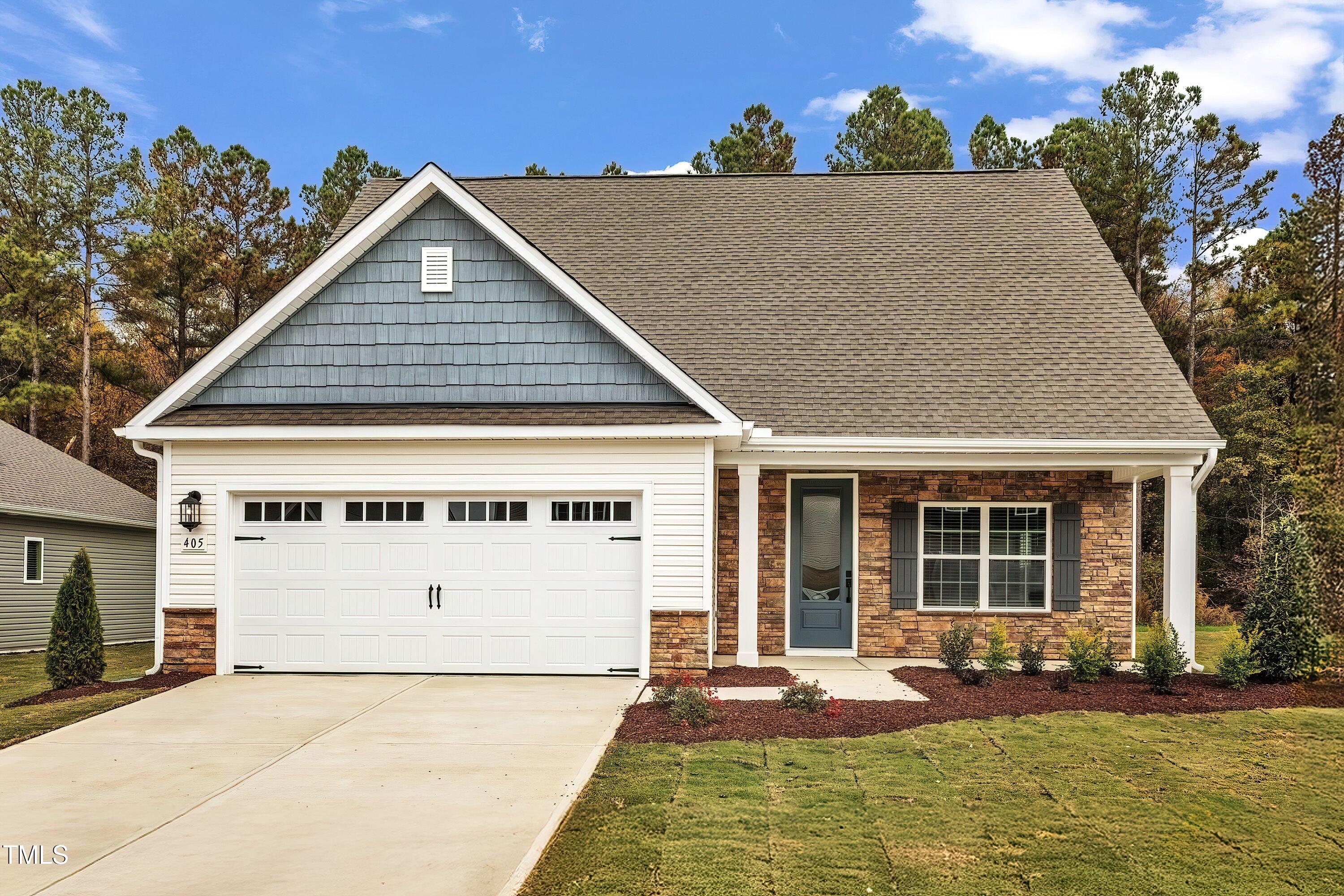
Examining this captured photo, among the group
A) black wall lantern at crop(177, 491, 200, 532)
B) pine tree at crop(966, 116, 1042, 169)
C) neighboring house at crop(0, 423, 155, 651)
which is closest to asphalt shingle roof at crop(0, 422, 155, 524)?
neighboring house at crop(0, 423, 155, 651)

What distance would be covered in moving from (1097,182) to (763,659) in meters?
21.6

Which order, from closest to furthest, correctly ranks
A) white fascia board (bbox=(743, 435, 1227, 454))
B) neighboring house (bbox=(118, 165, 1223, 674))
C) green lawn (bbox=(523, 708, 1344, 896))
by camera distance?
1. green lawn (bbox=(523, 708, 1344, 896))
2. neighboring house (bbox=(118, 165, 1223, 674))
3. white fascia board (bbox=(743, 435, 1227, 454))

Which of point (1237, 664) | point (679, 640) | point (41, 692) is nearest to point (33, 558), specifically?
point (41, 692)

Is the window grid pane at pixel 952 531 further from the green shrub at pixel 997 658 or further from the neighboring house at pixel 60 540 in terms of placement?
the neighboring house at pixel 60 540

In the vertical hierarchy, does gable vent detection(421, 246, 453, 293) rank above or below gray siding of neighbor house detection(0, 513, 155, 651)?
above

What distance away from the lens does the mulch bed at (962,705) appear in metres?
8.23

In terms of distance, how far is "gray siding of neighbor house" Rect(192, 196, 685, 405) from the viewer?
36.9ft

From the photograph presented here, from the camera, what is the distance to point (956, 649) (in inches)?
423

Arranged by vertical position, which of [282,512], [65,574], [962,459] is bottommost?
[65,574]

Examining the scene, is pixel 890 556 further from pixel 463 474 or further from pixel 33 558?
pixel 33 558

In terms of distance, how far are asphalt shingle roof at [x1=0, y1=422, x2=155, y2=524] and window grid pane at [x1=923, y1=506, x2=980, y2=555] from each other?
1415 centimetres

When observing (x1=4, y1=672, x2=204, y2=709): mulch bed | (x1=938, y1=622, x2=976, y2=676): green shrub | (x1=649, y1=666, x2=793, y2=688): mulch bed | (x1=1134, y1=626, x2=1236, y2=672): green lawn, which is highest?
(x1=938, y1=622, x2=976, y2=676): green shrub

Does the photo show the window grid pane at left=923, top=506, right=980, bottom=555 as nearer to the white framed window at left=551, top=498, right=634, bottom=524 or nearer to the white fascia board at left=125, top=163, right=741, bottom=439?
the white fascia board at left=125, top=163, right=741, bottom=439

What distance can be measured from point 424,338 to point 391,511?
6.70 ft
